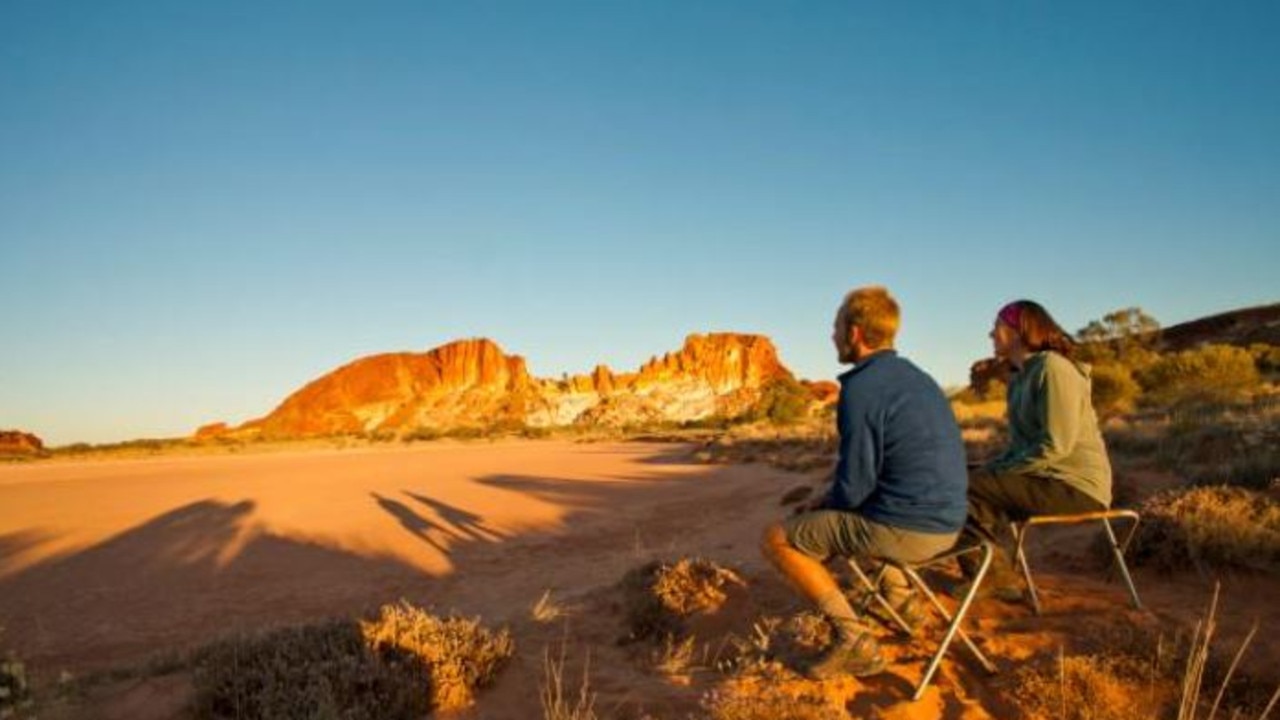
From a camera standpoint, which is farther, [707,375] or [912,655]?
[707,375]

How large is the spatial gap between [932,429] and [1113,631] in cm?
178

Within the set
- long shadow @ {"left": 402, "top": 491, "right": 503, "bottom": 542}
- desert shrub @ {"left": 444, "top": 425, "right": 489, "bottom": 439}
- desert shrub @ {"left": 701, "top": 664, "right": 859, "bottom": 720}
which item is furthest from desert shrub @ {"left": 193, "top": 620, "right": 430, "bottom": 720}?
desert shrub @ {"left": 444, "top": 425, "right": 489, "bottom": 439}

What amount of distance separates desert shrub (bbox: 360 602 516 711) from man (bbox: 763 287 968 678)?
202cm

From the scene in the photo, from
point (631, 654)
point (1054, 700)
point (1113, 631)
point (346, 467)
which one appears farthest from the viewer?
point (346, 467)

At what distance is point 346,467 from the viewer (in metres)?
30.5

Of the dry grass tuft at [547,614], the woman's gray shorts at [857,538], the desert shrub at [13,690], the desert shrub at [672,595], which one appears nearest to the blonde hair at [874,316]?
the woman's gray shorts at [857,538]

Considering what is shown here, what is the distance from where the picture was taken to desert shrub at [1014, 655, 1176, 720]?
12.2 feet

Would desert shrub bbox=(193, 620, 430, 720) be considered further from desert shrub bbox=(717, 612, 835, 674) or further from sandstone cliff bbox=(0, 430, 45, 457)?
sandstone cliff bbox=(0, 430, 45, 457)

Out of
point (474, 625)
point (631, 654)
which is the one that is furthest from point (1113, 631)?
point (474, 625)

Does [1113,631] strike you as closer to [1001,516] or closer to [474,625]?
[1001,516]

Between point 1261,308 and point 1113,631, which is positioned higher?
point 1261,308

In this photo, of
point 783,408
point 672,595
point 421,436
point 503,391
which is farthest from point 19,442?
point 672,595

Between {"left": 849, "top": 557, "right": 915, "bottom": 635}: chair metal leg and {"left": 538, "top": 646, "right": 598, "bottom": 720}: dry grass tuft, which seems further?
{"left": 849, "top": 557, "right": 915, "bottom": 635}: chair metal leg

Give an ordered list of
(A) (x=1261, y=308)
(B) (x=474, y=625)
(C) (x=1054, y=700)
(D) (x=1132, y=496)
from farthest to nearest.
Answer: (A) (x=1261, y=308) → (D) (x=1132, y=496) → (B) (x=474, y=625) → (C) (x=1054, y=700)
